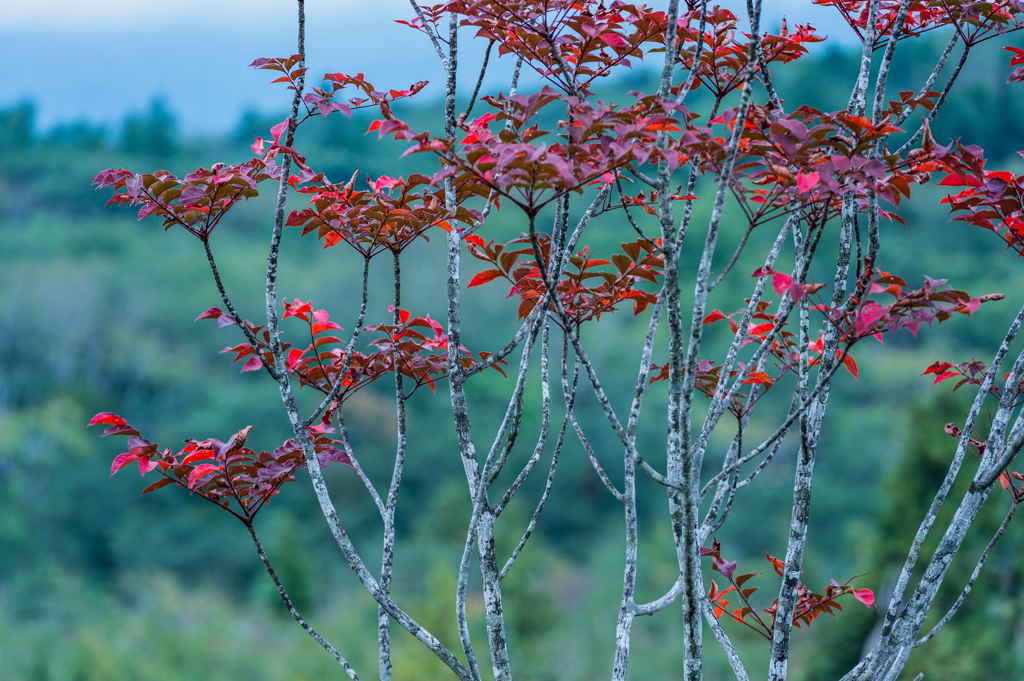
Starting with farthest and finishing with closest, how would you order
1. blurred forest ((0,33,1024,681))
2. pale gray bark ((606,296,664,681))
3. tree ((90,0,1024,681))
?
blurred forest ((0,33,1024,681)) < pale gray bark ((606,296,664,681)) < tree ((90,0,1024,681))

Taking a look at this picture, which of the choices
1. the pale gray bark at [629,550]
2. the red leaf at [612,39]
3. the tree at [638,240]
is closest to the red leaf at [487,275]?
the tree at [638,240]

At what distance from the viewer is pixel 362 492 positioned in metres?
24.0

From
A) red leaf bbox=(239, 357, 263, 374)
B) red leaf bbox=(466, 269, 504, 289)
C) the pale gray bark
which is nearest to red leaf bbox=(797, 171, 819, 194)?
the pale gray bark

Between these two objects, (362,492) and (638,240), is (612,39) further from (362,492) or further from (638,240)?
(362,492)

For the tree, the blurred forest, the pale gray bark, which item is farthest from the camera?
the blurred forest

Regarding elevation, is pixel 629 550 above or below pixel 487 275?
below

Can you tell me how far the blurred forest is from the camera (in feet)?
38.3

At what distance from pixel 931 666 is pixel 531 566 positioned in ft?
38.1

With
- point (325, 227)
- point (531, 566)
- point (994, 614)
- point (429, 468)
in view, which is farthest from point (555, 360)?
point (325, 227)

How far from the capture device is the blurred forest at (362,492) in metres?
11.7

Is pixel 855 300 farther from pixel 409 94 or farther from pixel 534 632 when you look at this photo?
pixel 534 632

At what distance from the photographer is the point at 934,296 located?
1.07 m

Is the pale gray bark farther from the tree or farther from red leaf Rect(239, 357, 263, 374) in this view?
red leaf Rect(239, 357, 263, 374)

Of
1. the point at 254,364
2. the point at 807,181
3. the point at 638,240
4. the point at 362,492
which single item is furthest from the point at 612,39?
the point at 362,492
